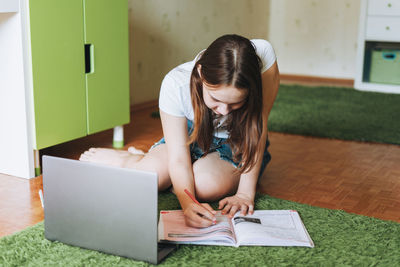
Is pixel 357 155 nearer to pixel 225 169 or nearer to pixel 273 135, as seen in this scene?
pixel 273 135

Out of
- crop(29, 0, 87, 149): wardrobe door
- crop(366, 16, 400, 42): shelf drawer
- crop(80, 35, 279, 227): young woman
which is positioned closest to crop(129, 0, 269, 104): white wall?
crop(29, 0, 87, 149): wardrobe door

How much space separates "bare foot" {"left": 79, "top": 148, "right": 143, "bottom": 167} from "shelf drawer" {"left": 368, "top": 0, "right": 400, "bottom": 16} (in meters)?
3.06

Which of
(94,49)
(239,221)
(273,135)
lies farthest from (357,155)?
(94,49)

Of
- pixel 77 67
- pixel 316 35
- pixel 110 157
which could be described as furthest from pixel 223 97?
pixel 316 35

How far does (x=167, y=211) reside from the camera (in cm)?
139

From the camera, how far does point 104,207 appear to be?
3.58ft

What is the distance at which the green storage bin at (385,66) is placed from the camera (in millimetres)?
4133

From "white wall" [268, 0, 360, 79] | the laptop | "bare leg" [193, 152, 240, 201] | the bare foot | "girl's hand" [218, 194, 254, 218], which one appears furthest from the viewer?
"white wall" [268, 0, 360, 79]

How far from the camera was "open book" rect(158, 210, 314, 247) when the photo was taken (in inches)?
47.6

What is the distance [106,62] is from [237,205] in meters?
1.03

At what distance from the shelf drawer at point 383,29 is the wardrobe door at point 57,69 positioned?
2.95m

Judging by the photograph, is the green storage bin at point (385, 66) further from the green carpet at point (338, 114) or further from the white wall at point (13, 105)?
the white wall at point (13, 105)

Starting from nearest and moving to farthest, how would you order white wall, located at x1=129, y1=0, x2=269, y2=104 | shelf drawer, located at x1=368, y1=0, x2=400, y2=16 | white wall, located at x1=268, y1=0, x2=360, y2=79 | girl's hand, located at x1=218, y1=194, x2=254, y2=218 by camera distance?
girl's hand, located at x1=218, y1=194, x2=254, y2=218, white wall, located at x1=129, y1=0, x2=269, y2=104, shelf drawer, located at x1=368, y1=0, x2=400, y2=16, white wall, located at x1=268, y1=0, x2=360, y2=79

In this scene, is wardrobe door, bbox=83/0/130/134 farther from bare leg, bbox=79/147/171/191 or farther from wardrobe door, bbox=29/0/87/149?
bare leg, bbox=79/147/171/191
